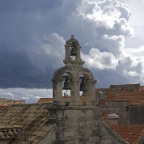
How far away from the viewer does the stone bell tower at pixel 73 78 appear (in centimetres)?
1066

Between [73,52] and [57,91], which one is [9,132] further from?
[73,52]

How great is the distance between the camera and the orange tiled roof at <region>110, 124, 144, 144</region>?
18.8m

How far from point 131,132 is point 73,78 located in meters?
10.0

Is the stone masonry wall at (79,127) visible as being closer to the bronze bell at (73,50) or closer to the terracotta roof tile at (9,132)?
the terracotta roof tile at (9,132)

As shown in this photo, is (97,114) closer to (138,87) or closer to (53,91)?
(53,91)

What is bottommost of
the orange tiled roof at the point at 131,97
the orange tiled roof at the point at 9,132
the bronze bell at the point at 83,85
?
the orange tiled roof at the point at 9,132

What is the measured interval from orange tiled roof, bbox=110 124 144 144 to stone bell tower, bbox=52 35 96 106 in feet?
26.8

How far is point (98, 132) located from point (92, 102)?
1.13 meters

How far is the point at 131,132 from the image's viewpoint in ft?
64.6

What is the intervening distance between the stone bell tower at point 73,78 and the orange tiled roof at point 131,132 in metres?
8.17

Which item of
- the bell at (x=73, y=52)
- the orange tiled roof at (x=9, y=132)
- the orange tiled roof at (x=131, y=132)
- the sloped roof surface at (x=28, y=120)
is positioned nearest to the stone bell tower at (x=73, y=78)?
the bell at (x=73, y=52)

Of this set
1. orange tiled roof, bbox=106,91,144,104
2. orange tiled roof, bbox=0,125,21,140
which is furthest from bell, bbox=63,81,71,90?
orange tiled roof, bbox=106,91,144,104

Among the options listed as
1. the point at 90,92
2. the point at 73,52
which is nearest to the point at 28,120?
the point at 90,92

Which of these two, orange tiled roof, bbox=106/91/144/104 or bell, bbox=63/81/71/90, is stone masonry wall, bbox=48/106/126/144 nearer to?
bell, bbox=63/81/71/90
